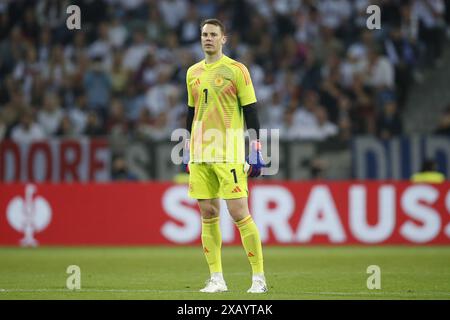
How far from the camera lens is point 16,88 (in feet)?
65.6

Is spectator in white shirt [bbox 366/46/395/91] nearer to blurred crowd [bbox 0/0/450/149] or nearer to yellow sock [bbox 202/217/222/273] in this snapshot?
blurred crowd [bbox 0/0/450/149]

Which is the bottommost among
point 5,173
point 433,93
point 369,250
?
point 369,250

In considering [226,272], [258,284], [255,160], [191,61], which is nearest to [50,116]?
[191,61]

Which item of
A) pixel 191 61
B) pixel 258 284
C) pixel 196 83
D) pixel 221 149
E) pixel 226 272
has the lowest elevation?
pixel 226 272

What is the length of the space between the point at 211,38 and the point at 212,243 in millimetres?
1860

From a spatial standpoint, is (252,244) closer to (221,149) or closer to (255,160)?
(255,160)

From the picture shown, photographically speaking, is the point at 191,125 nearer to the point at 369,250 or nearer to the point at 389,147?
the point at 369,250

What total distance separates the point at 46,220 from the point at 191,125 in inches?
299

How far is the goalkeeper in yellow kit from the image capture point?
30.4 feet

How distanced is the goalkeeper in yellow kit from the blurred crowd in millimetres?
8481

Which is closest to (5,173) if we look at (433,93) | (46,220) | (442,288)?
(46,220)

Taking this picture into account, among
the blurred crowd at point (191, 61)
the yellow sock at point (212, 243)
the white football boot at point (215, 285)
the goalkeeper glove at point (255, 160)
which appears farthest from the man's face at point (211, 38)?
the blurred crowd at point (191, 61)

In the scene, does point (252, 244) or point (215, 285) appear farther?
point (215, 285)

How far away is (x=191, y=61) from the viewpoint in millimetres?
19844
